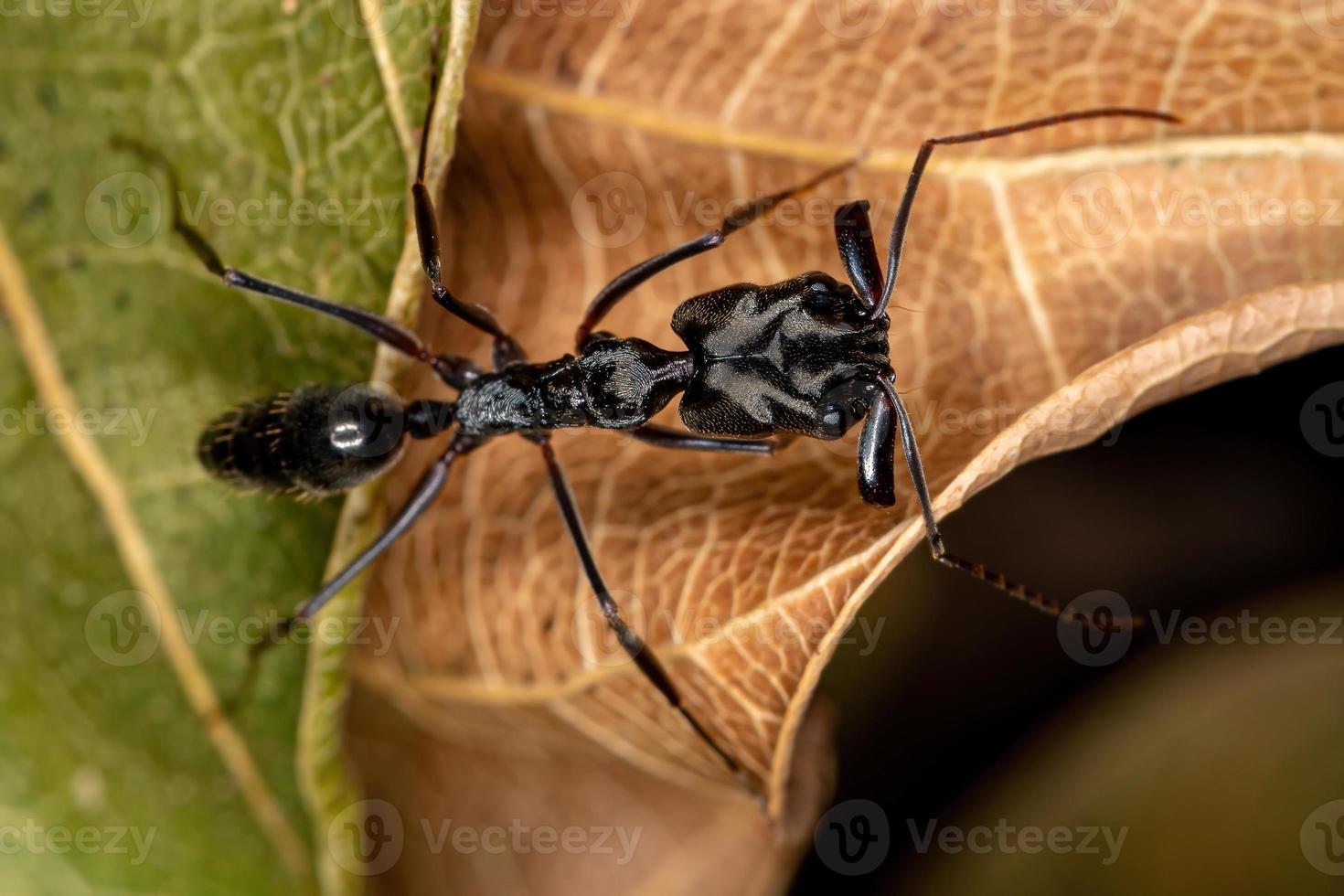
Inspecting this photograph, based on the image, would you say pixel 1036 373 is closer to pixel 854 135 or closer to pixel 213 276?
pixel 854 135

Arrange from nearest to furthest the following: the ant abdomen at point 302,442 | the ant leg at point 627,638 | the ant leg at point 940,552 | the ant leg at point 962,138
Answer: the ant leg at point 940,552
the ant leg at point 962,138
the ant leg at point 627,638
the ant abdomen at point 302,442

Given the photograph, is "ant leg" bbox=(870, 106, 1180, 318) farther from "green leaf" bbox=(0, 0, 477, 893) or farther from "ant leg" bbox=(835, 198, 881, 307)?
"green leaf" bbox=(0, 0, 477, 893)

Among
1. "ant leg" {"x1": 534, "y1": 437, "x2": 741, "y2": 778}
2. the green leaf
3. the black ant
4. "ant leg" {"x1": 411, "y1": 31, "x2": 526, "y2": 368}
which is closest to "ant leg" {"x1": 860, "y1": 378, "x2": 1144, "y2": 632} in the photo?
the black ant

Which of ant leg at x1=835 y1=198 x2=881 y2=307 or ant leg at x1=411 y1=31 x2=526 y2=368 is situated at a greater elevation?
ant leg at x1=411 y1=31 x2=526 y2=368

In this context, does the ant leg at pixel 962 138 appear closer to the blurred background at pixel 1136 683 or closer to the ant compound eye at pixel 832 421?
the ant compound eye at pixel 832 421

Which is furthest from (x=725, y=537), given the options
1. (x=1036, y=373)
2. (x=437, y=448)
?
(x=437, y=448)

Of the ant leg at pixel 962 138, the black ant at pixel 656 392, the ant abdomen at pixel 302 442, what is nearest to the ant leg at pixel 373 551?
the black ant at pixel 656 392

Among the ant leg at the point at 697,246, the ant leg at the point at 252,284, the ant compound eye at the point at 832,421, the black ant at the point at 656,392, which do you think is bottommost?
the ant compound eye at the point at 832,421
